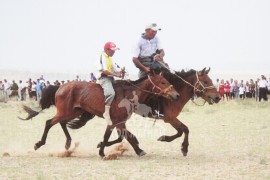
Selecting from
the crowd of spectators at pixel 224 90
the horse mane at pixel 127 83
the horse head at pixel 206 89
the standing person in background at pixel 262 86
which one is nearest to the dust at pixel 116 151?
the horse mane at pixel 127 83

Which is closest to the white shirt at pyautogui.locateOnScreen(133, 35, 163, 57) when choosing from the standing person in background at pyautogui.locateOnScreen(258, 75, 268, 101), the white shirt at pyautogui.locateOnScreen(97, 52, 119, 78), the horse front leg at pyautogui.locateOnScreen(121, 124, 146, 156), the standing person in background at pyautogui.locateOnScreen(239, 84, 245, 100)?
the white shirt at pyautogui.locateOnScreen(97, 52, 119, 78)

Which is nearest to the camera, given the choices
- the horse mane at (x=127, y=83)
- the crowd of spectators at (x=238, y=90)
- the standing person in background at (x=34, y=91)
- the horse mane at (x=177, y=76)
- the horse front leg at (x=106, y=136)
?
the horse front leg at (x=106, y=136)

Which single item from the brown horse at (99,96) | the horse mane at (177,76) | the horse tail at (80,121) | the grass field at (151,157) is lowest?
the grass field at (151,157)

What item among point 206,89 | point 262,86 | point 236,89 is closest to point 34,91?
point 236,89

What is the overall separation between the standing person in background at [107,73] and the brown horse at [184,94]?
60 cm

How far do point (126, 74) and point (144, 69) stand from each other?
1.37ft

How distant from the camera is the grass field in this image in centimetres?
923

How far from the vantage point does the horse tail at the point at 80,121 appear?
1238cm

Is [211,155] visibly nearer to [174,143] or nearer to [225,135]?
[174,143]

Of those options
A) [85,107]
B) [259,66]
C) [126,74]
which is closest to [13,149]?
[85,107]

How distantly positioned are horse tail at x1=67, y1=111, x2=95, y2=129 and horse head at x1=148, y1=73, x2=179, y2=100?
6.15 ft

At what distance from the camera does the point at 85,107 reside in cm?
1171

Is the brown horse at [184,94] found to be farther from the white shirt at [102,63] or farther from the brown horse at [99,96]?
the white shirt at [102,63]

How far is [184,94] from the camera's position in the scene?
11.8 metres
